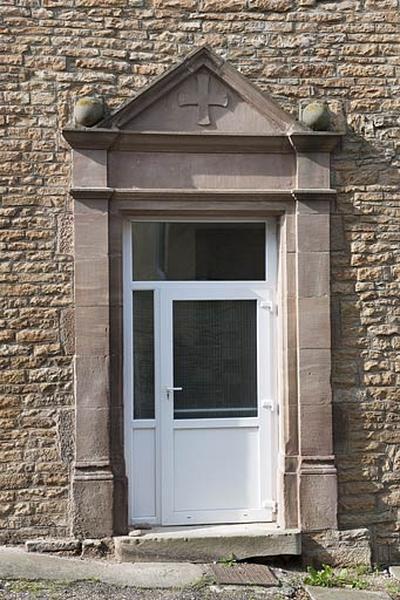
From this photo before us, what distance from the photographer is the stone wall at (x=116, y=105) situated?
6.16 metres

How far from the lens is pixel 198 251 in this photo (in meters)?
6.54

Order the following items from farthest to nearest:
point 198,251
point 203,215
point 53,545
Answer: point 198,251, point 203,215, point 53,545

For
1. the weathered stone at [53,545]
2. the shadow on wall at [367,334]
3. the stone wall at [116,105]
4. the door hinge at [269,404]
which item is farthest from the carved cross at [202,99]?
the weathered stone at [53,545]

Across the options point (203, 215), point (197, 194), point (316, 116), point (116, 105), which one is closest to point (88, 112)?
point (116, 105)

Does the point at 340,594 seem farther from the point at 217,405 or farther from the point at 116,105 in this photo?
the point at 116,105

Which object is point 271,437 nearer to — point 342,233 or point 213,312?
point 213,312

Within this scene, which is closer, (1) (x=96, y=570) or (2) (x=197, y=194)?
(1) (x=96, y=570)

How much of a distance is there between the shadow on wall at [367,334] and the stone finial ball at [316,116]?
265mm

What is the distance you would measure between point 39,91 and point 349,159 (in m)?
2.56

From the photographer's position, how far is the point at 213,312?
21.6ft

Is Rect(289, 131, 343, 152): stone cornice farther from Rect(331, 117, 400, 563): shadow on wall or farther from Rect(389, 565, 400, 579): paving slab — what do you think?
Rect(389, 565, 400, 579): paving slab

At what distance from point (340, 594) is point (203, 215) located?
3078 mm

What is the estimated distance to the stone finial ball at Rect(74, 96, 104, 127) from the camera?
20.0 feet

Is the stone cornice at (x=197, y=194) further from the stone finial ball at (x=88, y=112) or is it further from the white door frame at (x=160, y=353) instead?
the stone finial ball at (x=88, y=112)
